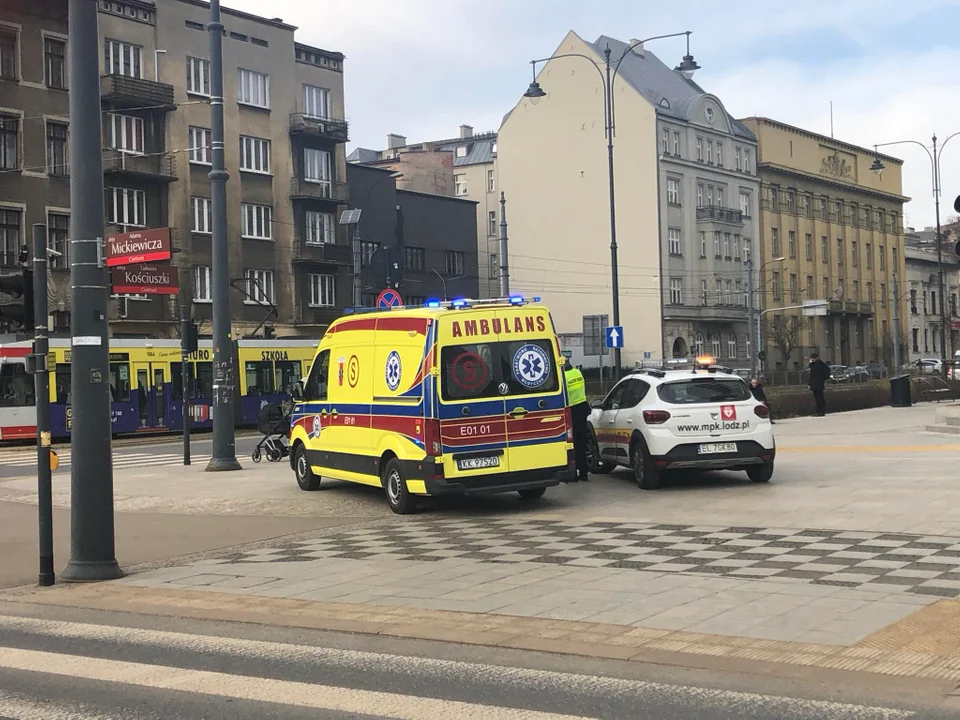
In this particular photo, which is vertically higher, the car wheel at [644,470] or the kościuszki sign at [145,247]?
the kościuszki sign at [145,247]

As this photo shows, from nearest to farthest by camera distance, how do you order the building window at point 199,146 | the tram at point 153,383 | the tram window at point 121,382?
1. the tram at point 153,383
2. the tram window at point 121,382
3. the building window at point 199,146

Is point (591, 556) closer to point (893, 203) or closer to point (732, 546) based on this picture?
point (732, 546)

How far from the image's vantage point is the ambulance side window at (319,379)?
17859 mm

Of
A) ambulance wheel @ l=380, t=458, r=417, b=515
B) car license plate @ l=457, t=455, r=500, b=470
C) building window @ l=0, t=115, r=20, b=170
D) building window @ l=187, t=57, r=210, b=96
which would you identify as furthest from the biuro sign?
building window @ l=187, t=57, r=210, b=96

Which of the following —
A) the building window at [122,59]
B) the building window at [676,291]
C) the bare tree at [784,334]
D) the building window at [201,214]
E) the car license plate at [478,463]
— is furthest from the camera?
the bare tree at [784,334]

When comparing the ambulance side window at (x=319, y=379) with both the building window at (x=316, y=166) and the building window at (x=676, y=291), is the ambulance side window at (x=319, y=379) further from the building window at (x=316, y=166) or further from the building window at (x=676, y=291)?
the building window at (x=676, y=291)

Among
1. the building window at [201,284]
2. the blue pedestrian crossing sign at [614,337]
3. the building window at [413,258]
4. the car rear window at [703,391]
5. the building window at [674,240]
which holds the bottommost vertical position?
the car rear window at [703,391]

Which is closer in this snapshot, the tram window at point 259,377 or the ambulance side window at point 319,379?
the ambulance side window at point 319,379

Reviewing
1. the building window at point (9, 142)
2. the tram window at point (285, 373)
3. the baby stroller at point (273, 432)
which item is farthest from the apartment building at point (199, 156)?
the baby stroller at point (273, 432)

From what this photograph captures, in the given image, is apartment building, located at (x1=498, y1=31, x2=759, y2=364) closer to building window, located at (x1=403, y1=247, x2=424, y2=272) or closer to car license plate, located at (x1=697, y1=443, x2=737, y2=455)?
building window, located at (x1=403, y1=247, x2=424, y2=272)

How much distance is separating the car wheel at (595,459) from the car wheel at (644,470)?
1.77 meters

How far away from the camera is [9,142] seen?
1821 inches

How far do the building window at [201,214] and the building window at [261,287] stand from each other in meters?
3.14

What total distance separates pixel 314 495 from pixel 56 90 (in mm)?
34850
